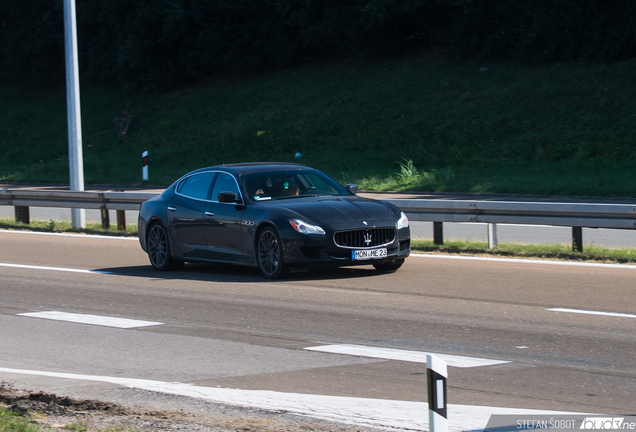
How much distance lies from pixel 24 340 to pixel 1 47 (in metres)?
53.8

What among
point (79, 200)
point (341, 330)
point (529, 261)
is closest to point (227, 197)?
point (341, 330)

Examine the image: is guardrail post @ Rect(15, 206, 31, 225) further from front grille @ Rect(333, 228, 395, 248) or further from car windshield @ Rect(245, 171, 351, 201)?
front grille @ Rect(333, 228, 395, 248)

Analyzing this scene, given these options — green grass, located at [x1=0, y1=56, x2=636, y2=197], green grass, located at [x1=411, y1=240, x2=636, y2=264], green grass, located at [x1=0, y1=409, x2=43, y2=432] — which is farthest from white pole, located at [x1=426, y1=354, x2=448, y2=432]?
green grass, located at [x1=0, y1=56, x2=636, y2=197]

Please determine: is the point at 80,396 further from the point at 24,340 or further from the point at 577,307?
the point at 577,307

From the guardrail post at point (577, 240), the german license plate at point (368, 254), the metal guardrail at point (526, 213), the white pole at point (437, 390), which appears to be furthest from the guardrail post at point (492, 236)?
the white pole at point (437, 390)

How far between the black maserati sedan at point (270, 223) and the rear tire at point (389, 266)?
0.04 ft

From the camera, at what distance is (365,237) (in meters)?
11.0

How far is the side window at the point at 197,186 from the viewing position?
12.6 metres

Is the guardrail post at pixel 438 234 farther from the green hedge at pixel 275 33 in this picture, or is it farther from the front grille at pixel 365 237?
the green hedge at pixel 275 33

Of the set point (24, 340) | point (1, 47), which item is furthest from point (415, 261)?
point (1, 47)

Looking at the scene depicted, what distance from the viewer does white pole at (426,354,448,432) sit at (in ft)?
12.0

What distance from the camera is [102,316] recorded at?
935 centimetres

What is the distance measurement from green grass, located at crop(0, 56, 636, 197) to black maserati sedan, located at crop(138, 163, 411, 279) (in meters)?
12.8

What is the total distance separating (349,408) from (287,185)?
22.1 feet
